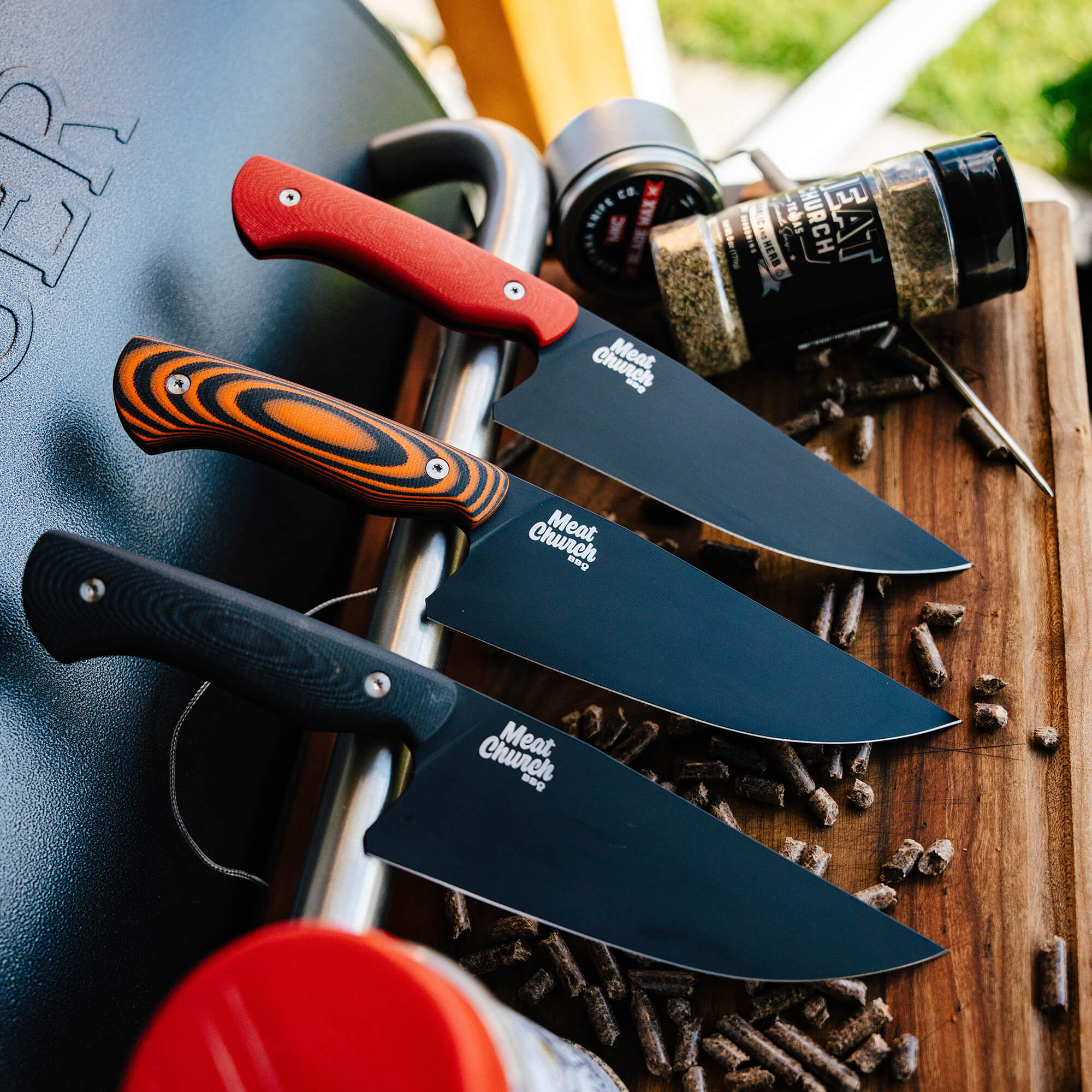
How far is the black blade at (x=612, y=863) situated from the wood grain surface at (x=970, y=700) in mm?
21

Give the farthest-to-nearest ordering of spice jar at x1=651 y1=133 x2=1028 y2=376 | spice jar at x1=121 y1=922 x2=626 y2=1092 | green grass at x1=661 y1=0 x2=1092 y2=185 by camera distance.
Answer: green grass at x1=661 y1=0 x2=1092 y2=185
spice jar at x1=651 y1=133 x2=1028 y2=376
spice jar at x1=121 y1=922 x2=626 y2=1092

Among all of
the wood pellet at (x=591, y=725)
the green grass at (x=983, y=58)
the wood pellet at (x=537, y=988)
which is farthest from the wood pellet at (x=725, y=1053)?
the green grass at (x=983, y=58)

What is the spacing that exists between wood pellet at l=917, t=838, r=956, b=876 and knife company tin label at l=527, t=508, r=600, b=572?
31 centimetres

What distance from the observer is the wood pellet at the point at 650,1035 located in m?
0.61

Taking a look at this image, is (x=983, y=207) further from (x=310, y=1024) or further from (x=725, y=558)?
(x=310, y=1024)

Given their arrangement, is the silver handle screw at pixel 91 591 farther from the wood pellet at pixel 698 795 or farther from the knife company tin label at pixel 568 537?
the wood pellet at pixel 698 795

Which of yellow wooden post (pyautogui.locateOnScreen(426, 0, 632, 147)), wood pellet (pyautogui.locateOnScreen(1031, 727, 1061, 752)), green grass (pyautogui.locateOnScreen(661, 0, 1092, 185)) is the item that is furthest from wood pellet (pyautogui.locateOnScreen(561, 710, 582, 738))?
green grass (pyautogui.locateOnScreen(661, 0, 1092, 185))

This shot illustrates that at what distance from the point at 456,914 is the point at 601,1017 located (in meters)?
0.12

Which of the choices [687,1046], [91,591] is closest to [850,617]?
[687,1046]

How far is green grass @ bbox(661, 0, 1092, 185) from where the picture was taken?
167 centimetres

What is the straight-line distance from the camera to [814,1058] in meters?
0.59

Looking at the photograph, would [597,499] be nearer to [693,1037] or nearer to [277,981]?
[693,1037]

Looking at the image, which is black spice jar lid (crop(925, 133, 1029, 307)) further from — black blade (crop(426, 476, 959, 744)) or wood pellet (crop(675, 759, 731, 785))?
wood pellet (crop(675, 759, 731, 785))

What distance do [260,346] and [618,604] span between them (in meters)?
0.39
